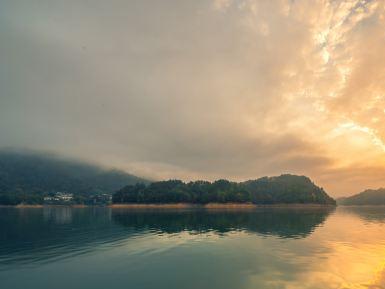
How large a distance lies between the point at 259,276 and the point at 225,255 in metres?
14.1

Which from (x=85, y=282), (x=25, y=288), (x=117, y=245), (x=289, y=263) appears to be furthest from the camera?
(x=117, y=245)

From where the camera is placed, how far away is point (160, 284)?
32.7 m

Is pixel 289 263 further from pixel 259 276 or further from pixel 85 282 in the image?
pixel 85 282

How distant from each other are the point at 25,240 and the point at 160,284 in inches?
1882

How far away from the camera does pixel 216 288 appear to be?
31.8 meters

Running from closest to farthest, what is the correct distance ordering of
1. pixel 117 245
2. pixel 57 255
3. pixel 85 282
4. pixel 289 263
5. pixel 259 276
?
1. pixel 85 282
2. pixel 259 276
3. pixel 289 263
4. pixel 57 255
5. pixel 117 245

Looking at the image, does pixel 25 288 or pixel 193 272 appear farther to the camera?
pixel 193 272

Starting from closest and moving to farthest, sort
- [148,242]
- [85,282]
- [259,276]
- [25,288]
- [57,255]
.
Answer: [25,288] < [85,282] < [259,276] < [57,255] < [148,242]

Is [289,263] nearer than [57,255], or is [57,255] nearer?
[289,263]

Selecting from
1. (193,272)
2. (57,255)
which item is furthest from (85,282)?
(57,255)

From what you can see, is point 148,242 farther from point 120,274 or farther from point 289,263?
point 289,263

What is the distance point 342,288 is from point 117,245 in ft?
139

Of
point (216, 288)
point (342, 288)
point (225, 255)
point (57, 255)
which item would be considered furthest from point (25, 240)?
point (342, 288)

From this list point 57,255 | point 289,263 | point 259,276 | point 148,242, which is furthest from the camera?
point 148,242
